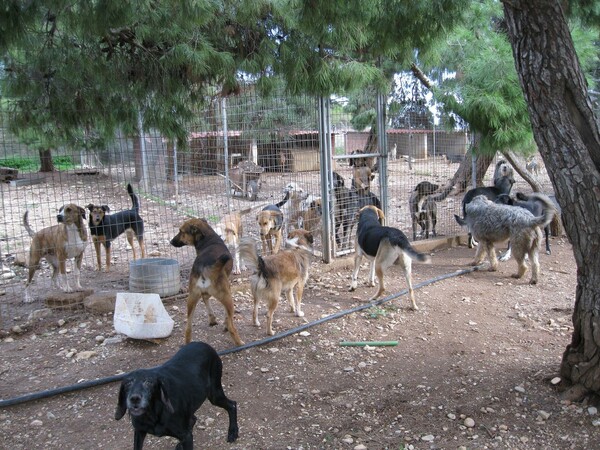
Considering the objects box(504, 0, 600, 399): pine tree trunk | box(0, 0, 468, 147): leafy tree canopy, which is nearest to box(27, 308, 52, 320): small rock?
box(0, 0, 468, 147): leafy tree canopy

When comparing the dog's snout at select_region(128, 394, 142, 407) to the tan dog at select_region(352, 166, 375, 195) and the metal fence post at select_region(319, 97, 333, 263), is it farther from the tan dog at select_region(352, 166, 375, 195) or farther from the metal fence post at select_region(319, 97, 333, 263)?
the tan dog at select_region(352, 166, 375, 195)

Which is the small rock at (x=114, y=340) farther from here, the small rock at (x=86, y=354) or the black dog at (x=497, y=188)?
the black dog at (x=497, y=188)

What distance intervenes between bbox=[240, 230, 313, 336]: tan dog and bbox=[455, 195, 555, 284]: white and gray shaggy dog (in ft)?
10.5

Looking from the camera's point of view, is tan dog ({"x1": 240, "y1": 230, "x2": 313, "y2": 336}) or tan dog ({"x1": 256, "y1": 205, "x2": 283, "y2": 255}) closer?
tan dog ({"x1": 240, "y1": 230, "x2": 313, "y2": 336})

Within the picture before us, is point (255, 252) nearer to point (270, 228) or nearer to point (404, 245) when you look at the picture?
point (404, 245)

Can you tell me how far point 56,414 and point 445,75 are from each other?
24.0 feet

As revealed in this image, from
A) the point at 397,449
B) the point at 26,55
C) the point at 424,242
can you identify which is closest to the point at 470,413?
the point at 397,449

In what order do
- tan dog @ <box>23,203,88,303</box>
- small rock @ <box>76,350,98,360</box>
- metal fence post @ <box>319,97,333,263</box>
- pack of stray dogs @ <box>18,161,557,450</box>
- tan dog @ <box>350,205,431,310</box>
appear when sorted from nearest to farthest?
pack of stray dogs @ <box>18,161,557,450</box> → small rock @ <box>76,350,98,360</box> → tan dog @ <box>350,205,431,310</box> → tan dog @ <box>23,203,88,303</box> → metal fence post @ <box>319,97,333,263</box>

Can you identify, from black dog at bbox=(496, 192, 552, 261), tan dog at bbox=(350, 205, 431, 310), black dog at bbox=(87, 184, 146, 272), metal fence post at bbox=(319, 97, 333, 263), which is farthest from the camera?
black dog at bbox=(87, 184, 146, 272)

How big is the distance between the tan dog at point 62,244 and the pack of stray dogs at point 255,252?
0.01 m

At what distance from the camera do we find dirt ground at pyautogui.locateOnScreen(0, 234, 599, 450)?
3.53m

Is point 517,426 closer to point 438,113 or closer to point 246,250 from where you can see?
point 246,250

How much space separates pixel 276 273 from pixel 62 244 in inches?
130

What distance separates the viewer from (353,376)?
4.43 m
